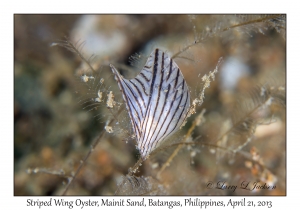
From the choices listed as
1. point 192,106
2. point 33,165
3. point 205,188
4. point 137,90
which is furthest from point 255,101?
point 33,165

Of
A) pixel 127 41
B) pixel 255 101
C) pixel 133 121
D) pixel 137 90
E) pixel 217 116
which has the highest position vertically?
pixel 127 41

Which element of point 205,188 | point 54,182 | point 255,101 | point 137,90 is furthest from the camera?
point 54,182

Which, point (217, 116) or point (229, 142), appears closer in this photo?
point (229, 142)

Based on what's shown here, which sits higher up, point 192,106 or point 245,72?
Answer: point 245,72

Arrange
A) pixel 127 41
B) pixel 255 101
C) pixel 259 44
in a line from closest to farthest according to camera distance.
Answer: pixel 255 101 < pixel 127 41 < pixel 259 44

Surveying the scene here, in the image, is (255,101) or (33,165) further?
(33,165)

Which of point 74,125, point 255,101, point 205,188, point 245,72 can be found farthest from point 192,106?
point 245,72

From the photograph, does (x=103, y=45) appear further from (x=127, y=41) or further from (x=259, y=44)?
(x=259, y=44)

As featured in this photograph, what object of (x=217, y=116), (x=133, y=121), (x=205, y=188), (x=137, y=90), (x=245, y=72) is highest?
(x=245, y=72)

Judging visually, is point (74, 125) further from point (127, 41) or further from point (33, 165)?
point (127, 41)
